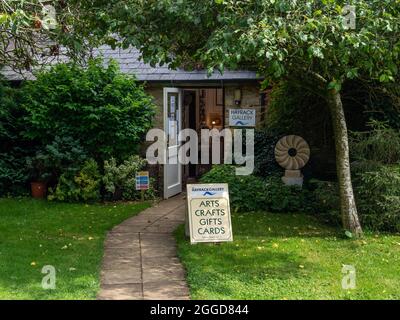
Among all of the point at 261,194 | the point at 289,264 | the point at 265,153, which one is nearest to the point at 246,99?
the point at 265,153

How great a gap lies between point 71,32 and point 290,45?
147 inches

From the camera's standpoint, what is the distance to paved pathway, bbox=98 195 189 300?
17.3 ft

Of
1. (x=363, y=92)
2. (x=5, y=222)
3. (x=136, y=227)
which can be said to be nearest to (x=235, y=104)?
(x=363, y=92)

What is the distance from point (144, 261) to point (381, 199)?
12.2 ft

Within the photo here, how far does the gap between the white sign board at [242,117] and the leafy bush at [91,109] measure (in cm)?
179

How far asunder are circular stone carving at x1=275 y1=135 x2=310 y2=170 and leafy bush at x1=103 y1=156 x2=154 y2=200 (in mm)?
2716

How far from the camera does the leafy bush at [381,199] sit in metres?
7.64

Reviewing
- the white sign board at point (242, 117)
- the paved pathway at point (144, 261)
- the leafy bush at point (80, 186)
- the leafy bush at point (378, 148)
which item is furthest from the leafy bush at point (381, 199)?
the leafy bush at point (80, 186)

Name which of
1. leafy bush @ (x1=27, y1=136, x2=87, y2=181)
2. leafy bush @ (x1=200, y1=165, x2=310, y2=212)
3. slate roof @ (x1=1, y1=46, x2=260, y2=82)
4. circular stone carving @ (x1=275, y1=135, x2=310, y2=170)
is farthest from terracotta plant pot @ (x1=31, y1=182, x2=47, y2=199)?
circular stone carving @ (x1=275, y1=135, x2=310, y2=170)

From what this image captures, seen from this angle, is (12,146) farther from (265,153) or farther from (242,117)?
(265,153)

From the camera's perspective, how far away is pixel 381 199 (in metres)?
7.77

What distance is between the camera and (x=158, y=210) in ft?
31.3

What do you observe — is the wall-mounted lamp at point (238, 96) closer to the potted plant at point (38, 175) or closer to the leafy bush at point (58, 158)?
the leafy bush at point (58, 158)

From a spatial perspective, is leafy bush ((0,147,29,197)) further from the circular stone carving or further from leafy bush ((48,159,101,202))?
the circular stone carving
